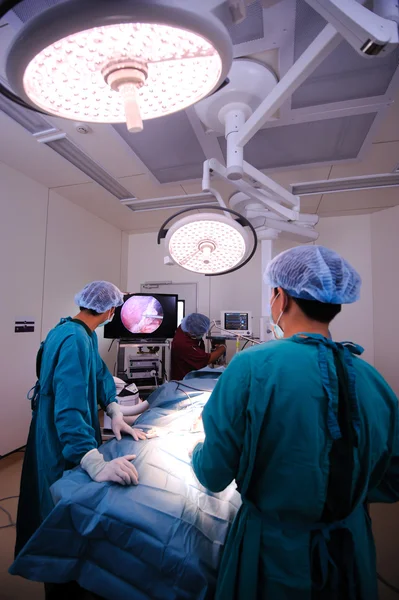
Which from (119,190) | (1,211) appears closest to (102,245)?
(119,190)

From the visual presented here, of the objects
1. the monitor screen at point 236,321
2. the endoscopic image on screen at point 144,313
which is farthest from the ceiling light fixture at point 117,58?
the monitor screen at point 236,321

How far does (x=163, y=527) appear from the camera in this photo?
3.01ft

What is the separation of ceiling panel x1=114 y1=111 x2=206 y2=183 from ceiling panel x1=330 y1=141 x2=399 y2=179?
1.23 m

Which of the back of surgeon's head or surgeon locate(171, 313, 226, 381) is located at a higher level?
the back of surgeon's head

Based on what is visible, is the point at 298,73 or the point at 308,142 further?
the point at 308,142

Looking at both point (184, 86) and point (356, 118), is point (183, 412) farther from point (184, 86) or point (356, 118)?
point (356, 118)

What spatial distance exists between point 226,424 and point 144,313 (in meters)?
2.66

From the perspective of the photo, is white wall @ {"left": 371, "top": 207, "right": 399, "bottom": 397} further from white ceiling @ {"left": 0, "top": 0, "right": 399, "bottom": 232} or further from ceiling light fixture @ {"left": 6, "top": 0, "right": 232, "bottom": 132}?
ceiling light fixture @ {"left": 6, "top": 0, "right": 232, "bottom": 132}

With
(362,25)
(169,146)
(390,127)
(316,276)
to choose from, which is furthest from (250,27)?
(390,127)

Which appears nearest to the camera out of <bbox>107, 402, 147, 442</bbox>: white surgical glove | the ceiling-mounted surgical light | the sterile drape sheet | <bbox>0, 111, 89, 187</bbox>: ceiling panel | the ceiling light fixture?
the ceiling light fixture

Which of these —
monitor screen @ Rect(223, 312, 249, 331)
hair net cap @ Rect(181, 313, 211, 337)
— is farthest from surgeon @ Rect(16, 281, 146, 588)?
monitor screen @ Rect(223, 312, 249, 331)

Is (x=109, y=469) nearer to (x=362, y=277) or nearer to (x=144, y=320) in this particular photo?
(x=144, y=320)

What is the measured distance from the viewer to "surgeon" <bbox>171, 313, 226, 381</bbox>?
9.80 ft

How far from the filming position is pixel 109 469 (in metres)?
1.10
